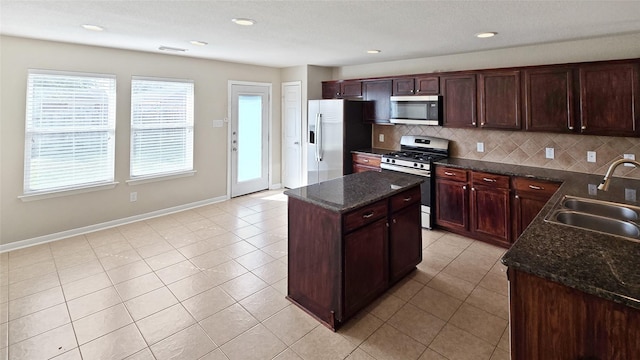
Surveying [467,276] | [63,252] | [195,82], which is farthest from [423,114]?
[63,252]

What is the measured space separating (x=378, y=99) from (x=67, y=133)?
421cm

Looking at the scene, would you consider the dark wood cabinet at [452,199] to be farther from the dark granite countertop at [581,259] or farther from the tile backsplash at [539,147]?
the dark granite countertop at [581,259]

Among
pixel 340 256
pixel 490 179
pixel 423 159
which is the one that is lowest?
pixel 340 256

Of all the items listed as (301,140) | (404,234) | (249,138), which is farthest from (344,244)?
(249,138)

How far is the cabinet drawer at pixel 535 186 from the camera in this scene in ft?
11.1

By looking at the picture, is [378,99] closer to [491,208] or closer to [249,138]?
[491,208]

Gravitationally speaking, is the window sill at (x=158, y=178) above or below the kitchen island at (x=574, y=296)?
above

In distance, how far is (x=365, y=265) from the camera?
2.53 metres

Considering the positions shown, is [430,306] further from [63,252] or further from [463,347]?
[63,252]

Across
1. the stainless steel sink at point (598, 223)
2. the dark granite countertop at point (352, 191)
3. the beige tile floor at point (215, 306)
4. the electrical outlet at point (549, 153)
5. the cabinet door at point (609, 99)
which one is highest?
the cabinet door at point (609, 99)

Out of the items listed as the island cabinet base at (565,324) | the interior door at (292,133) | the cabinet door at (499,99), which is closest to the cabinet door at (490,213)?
the cabinet door at (499,99)

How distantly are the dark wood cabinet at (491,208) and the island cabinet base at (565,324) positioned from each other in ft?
8.64

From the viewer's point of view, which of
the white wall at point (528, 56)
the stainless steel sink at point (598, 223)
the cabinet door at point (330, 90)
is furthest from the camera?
the cabinet door at point (330, 90)

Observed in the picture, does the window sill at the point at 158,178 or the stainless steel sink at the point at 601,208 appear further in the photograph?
the window sill at the point at 158,178
